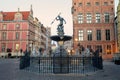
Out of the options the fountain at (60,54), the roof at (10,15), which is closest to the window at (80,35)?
the fountain at (60,54)

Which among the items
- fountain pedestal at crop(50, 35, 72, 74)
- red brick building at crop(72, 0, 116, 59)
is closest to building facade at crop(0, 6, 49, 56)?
red brick building at crop(72, 0, 116, 59)

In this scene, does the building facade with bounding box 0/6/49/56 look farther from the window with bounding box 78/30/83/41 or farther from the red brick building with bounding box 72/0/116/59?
the red brick building with bounding box 72/0/116/59

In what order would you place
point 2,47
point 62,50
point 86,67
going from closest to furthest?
point 86,67 → point 62,50 → point 2,47

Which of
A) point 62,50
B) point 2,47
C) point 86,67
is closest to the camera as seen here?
point 86,67

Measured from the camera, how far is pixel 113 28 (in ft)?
149

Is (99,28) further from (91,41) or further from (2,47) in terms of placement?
(2,47)

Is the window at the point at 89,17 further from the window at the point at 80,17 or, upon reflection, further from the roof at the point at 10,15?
the roof at the point at 10,15

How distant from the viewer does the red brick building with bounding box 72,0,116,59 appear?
4522 cm

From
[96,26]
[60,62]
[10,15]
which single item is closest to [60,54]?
[60,62]

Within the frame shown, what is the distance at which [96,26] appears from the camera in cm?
4584

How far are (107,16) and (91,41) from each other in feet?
24.1

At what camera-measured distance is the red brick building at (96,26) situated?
1780 inches

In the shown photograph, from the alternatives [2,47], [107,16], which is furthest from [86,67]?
[2,47]

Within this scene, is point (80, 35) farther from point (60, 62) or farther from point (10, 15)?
point (10, 15)
